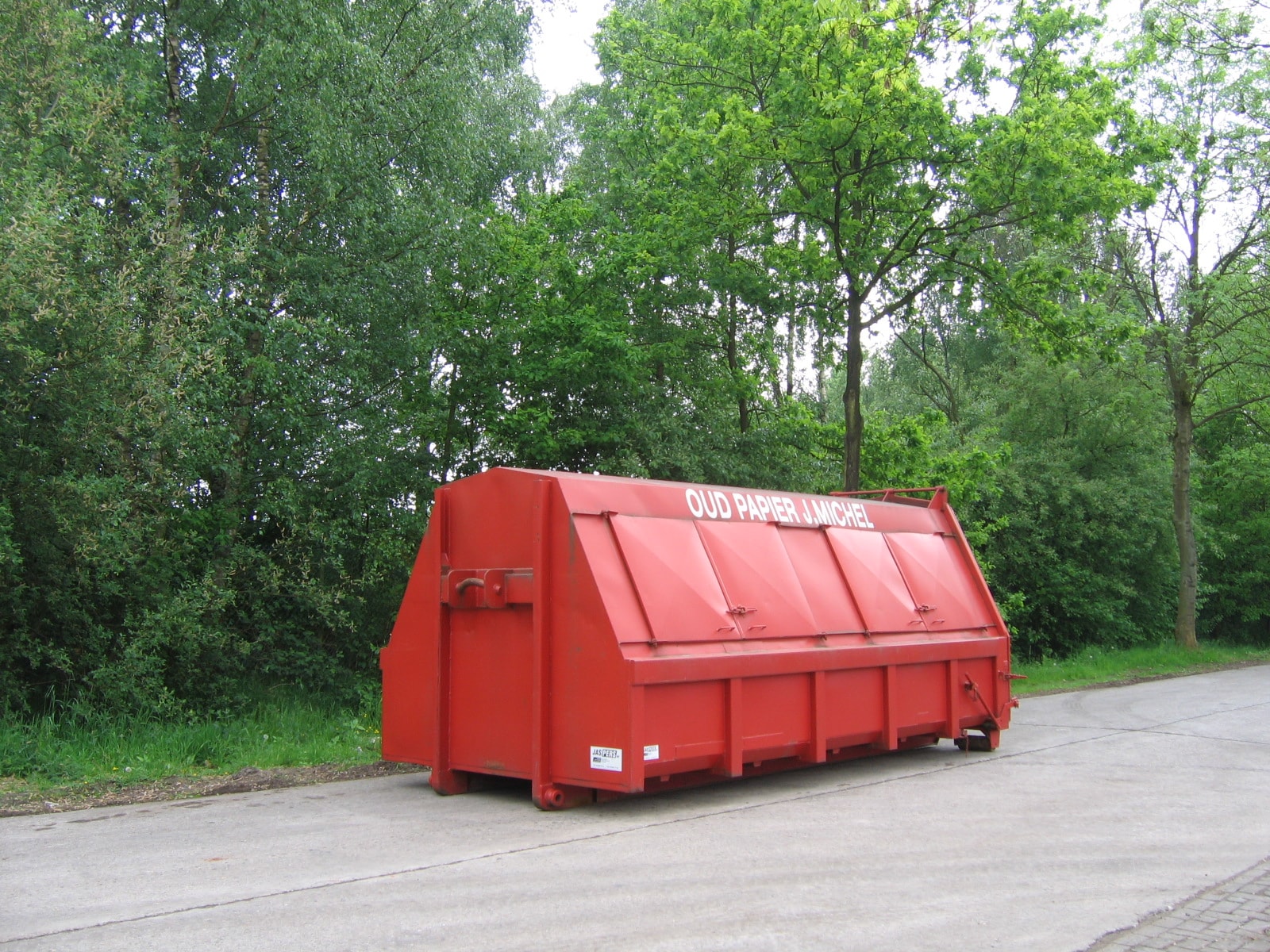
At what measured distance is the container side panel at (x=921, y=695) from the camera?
10.2 meters

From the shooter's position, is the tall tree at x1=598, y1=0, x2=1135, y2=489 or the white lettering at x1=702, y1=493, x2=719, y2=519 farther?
the tall tree at x1=598, y1=0, x2=1135, y2=489

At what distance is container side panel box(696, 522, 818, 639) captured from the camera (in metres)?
8.88

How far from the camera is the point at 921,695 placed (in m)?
10.5

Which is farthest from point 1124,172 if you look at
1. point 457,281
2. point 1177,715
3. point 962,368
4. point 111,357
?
point 962,368

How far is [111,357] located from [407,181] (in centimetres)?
587

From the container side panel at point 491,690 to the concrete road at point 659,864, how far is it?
40 cm

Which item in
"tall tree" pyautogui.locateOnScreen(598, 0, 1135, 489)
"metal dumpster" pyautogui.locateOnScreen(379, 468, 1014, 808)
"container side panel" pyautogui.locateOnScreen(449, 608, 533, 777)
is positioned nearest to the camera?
"metal dumpster" pyautogui.locateOnScreen(379, 468, 1014, 808)

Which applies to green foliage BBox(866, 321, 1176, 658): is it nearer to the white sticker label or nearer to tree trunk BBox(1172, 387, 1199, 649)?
tree trunk BBox(1172, 387, 1199, 649)

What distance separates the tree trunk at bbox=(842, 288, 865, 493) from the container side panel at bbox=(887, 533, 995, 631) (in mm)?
6102

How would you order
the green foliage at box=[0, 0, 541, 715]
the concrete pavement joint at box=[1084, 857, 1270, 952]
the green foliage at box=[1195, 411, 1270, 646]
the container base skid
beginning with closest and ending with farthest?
the concrete pavement joint at box=[1084, 857, 1270, 952], the container base skid, the green foliage at box=[0, 0, 541, 715], the green foliage at box=[1195, 411, 1270, 646]

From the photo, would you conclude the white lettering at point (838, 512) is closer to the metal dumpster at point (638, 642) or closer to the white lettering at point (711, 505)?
the metal dumpster at point (638, 642)

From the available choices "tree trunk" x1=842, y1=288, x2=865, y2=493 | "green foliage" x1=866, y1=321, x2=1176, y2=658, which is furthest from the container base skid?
"green foliage" x1=866, y1=321, x2=1176, y2=658

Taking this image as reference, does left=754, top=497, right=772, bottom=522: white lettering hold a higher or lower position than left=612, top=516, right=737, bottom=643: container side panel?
higher

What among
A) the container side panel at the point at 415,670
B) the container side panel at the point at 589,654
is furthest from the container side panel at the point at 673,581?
the container side panel at the point at 415,670
